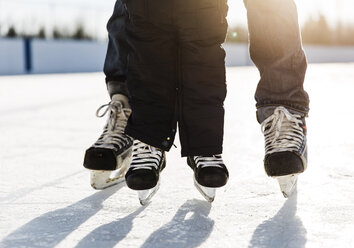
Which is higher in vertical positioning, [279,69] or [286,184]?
[279,69]

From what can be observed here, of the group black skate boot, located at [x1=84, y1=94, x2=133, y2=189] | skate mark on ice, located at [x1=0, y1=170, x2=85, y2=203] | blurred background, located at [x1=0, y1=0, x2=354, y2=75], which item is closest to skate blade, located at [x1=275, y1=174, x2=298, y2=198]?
black skate boot, located at [x1=84, y1=94, x2=133, y2=189]

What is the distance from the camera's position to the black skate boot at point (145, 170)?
0.97 m

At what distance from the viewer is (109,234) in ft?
2.73

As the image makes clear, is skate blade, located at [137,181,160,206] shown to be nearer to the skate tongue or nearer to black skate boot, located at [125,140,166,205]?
black skate boot, located at [125,140,166,205]

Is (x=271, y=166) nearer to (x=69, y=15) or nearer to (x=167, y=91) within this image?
(x=167, y=91)

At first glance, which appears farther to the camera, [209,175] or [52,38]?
[52,38]

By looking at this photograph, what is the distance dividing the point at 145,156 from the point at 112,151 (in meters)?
0.12

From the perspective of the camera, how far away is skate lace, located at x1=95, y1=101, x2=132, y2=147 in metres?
1.15

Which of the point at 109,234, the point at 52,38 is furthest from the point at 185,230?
the point at 52,38

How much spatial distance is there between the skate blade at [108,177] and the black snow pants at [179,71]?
140 millimetres

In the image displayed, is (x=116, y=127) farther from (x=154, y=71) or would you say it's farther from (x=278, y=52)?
(x=278, y=52)

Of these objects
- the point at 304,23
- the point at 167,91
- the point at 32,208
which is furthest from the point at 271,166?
the point at 304,23

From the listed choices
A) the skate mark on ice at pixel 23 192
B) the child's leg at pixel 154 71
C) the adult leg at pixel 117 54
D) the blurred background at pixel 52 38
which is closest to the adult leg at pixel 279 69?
the child's leg at pixel 154 71

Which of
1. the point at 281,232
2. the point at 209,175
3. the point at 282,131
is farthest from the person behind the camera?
the point at 282,131
